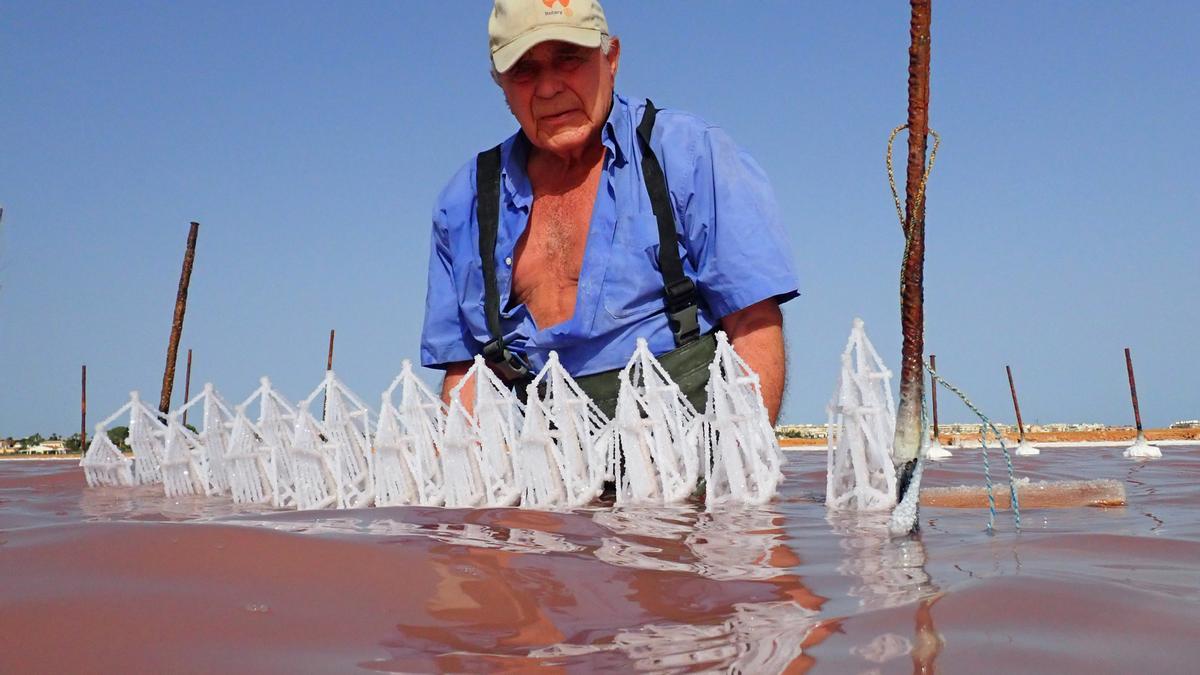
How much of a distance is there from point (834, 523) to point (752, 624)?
172 centimetres

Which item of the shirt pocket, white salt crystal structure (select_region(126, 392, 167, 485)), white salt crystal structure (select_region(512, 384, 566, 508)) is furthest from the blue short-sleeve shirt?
white salt crystal structure (select_region(126, 392, 167, 485))

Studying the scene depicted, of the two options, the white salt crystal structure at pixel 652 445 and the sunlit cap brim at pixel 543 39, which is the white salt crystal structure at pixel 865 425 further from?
the sunlit cap brim at pixel 543 39

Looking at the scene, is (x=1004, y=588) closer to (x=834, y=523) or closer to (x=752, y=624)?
(x=752, y=624)

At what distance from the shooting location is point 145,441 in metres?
6.80

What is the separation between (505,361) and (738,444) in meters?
1.58

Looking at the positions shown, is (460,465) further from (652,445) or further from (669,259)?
(669,259)

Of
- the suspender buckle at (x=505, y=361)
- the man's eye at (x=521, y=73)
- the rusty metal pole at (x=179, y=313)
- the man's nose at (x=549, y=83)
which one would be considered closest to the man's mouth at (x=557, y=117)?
the man's nose at (x=549, y=83)

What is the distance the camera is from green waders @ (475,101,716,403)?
15.7 feet

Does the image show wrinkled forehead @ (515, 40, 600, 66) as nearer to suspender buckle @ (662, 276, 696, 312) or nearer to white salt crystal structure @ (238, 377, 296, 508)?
suspender buckle @ (662, 276, 696, 312)

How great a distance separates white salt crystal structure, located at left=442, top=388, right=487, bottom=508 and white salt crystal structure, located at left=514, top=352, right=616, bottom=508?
0.27 m

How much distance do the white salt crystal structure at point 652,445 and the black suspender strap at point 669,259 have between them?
595 mm

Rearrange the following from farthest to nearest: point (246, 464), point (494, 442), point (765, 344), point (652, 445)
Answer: point (246, 464)
point (765, 344)
point (494, 442)
point (652, 445)

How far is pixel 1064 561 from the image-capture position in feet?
7.15

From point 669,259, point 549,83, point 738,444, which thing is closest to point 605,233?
point 669,259
